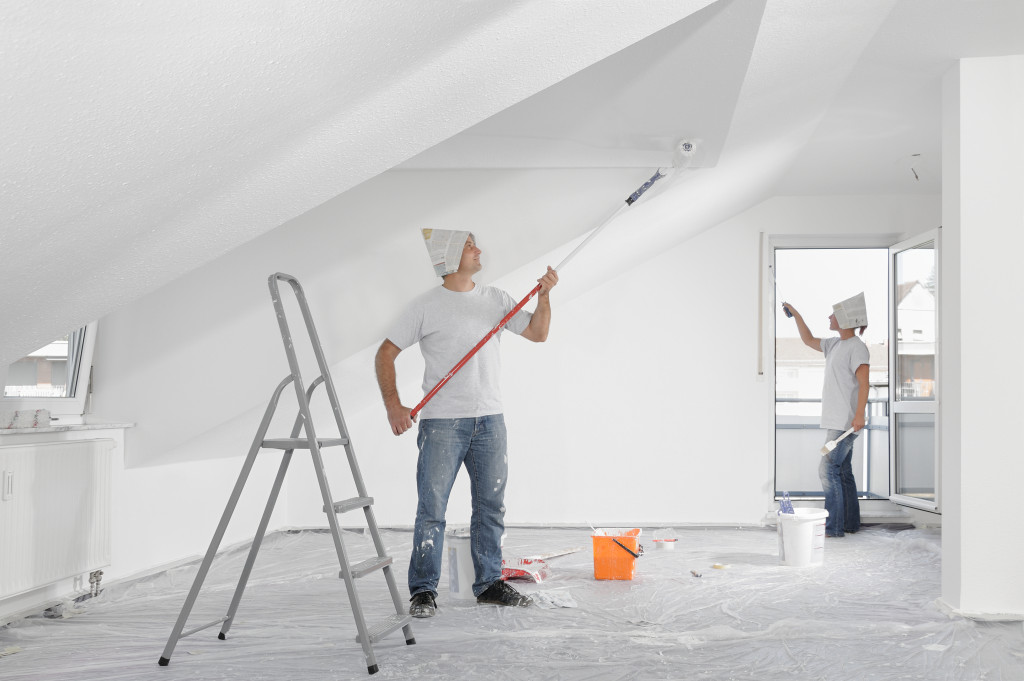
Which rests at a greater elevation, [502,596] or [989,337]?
[989,337]

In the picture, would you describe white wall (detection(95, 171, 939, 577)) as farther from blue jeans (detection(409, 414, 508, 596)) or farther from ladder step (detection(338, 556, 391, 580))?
ladder step (detection(338, 556, 391, 580))

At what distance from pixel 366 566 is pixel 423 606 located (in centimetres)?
61

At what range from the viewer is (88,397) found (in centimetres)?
366

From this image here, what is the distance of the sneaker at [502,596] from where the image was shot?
3.15 meters

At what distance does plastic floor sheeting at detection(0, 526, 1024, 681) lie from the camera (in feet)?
8.07

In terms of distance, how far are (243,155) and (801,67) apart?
6.43 feet

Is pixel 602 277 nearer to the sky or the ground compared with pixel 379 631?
nearer to the sky

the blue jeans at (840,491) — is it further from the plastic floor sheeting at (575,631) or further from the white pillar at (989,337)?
the white pillar at (989,337)

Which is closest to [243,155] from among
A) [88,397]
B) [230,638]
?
[230,638]

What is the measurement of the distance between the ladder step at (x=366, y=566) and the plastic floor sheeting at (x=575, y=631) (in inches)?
10.5

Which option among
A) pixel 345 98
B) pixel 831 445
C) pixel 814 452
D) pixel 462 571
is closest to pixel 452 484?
pixel 462 571

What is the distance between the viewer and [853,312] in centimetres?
511

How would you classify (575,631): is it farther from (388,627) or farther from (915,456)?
(915,456)

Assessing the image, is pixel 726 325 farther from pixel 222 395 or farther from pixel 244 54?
pixel 244 54
